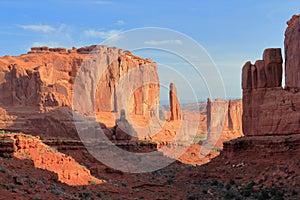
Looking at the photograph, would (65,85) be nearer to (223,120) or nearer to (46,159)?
(46,159)

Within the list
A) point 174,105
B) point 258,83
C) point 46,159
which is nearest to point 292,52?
point 258,83

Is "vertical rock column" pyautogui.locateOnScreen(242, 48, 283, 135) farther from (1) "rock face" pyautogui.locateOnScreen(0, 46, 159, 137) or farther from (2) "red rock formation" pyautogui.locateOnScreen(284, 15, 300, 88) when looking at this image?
(1) "rock face" pyautogui.locateOnScreen(0, 46, 159, 137)

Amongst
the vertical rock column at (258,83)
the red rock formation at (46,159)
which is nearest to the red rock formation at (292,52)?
the vertical rock column at (258,83)

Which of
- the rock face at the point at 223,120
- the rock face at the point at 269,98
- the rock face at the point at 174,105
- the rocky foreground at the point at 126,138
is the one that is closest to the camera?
the rocky foreground at the point at 126,138

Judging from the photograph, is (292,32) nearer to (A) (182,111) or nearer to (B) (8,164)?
(B) (8,164)

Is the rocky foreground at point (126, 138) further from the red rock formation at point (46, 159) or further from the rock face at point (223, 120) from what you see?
the rock face at point (223, 120)

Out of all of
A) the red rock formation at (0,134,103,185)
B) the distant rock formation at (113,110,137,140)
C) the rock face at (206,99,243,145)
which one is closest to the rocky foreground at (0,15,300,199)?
the red rock formation at (0,134,103,185)
